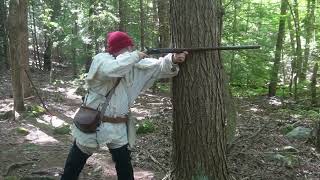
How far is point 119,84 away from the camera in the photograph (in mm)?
4410

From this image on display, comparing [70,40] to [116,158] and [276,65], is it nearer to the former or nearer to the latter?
[276,65]

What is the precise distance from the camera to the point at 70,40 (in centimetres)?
2205

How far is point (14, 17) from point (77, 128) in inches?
338

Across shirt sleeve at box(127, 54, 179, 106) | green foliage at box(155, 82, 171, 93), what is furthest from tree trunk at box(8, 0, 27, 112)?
shirt sleeve at box(127, 54, 179, 106)

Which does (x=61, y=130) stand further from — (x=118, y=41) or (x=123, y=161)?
(x=118, y=41)

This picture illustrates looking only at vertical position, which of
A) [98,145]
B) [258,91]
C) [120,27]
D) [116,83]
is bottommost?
[258,91]

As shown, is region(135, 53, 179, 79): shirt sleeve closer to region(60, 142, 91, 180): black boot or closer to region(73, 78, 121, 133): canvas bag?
region(73, 78, 121, 133): canvas bag

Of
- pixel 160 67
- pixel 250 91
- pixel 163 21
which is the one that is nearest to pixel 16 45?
pixel 163 21

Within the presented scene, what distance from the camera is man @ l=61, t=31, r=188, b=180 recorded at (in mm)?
4219

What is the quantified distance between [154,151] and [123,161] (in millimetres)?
3590

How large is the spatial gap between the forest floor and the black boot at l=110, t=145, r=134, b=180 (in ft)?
4.61

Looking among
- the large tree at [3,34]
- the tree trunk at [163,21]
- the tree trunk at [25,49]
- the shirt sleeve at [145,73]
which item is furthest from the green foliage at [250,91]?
the large tree at [3,34]

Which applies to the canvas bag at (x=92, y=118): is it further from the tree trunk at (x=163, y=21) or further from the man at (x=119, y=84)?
the tree trunk at (x=163, y=21)

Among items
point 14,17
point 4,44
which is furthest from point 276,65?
point 4,44
